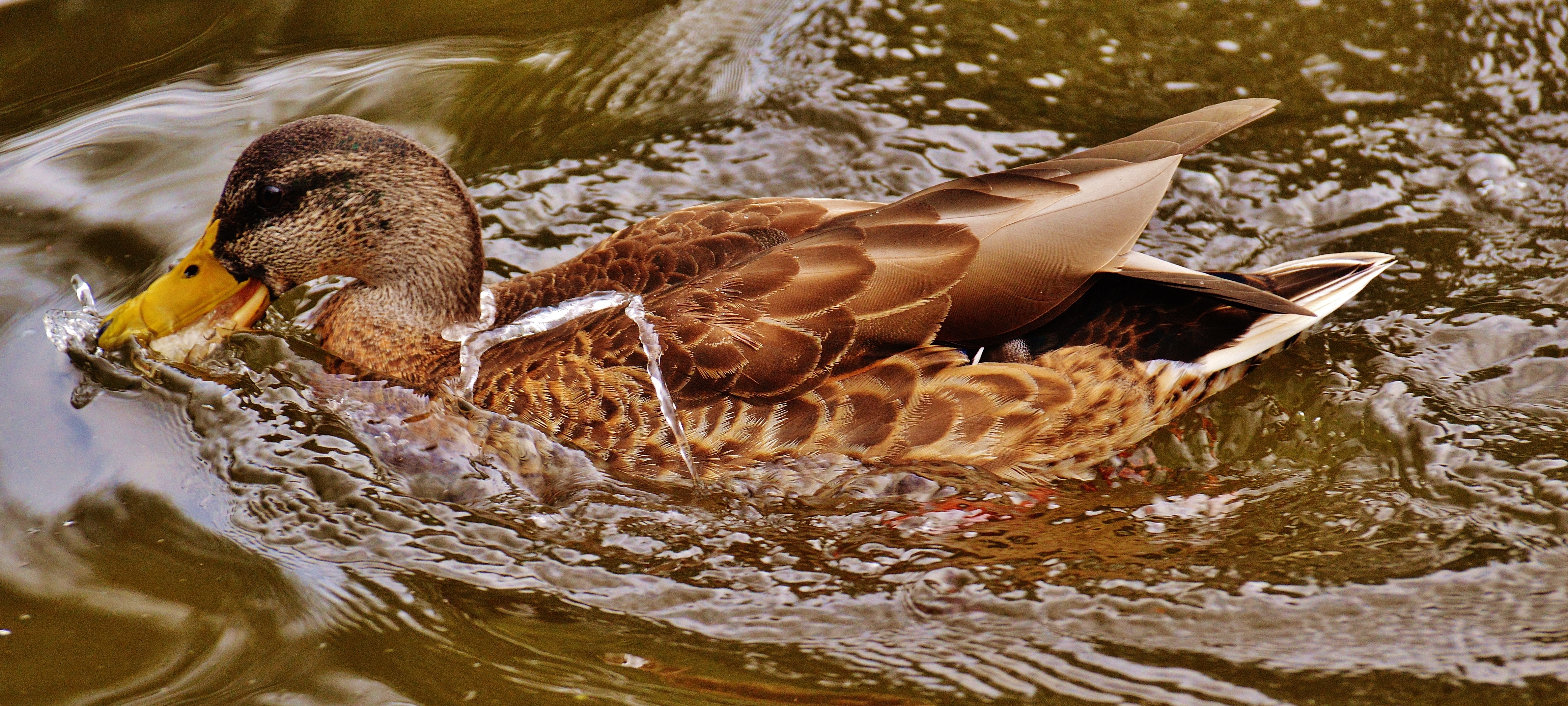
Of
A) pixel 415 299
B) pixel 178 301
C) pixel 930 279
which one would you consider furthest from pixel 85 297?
pixel 930 279

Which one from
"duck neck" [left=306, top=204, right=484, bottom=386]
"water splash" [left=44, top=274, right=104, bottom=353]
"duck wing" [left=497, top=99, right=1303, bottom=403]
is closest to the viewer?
"duck wing" [left=497, top=99, right=1303, bottom=403]

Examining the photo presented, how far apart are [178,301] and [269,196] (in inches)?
19.9

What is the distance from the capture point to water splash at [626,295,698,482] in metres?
4.14

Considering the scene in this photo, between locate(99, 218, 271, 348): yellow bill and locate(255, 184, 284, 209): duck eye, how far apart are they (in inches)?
7.8

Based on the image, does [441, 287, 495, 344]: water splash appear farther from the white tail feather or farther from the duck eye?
the white tail feather

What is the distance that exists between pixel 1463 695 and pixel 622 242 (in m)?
2.96

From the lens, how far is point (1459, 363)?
4.64 meters

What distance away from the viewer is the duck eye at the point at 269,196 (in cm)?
442

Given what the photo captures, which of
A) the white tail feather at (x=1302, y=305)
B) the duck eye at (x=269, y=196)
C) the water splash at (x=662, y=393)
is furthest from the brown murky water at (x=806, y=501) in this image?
the duck eye at (x=269, y=196)

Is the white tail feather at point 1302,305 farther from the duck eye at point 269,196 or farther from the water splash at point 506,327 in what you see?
the duck eye at point 269,196

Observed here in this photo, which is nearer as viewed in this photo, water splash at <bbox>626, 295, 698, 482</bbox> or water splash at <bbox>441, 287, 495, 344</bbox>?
water splash at <bbox>626, 295, 698, 482</bbox>

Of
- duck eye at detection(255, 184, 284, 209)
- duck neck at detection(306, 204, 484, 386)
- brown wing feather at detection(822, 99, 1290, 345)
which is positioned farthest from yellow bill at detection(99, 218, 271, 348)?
Answer: brown wing feather at detection(822, 99, 1290, 345)

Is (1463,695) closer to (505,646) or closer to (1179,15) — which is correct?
(505,646)

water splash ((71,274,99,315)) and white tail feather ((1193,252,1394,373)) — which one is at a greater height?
white tail feather ((1193,252,1394,373))
